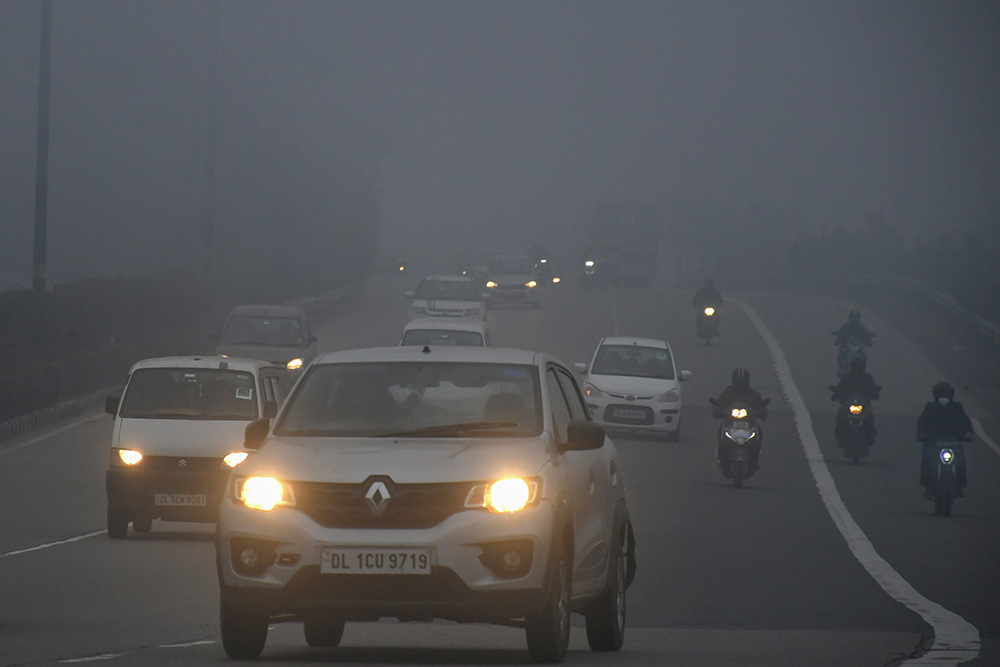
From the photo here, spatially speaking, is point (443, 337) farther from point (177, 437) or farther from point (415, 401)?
point (415, 401)

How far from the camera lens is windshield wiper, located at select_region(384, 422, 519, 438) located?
29.2 feet

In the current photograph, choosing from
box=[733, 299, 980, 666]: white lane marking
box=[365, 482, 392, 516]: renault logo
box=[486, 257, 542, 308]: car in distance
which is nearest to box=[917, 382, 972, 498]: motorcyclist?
box=[733, 299, 980, 666]: white lane marking

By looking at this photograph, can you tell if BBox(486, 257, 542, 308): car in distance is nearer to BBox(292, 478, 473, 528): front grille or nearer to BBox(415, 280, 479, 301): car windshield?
BBox(415, 280, 479, 301): car windshield

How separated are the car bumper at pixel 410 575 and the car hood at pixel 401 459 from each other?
0.20 m

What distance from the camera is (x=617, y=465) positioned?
10.5 metres

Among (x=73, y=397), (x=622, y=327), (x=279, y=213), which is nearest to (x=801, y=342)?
(x=622, y=327)

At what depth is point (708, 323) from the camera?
4919 centimetres

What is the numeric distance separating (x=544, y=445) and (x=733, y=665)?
149cm

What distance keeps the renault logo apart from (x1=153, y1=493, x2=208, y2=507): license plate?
27.9ft

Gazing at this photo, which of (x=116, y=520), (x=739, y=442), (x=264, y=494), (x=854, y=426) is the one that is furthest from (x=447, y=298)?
(x=264, y=494)

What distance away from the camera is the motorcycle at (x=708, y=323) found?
49.0 metres

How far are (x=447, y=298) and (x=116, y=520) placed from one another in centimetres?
3019

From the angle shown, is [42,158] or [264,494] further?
[42,158]

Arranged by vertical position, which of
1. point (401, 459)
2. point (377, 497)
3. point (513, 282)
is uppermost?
point (401, 459)
